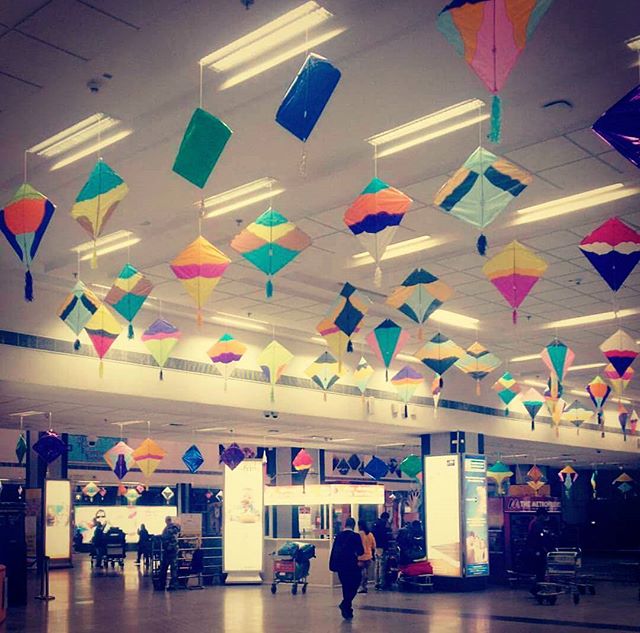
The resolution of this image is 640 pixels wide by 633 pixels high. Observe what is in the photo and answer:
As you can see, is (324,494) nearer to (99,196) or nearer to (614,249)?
(614,249)

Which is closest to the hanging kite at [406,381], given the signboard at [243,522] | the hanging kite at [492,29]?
the signboard at [243,522]

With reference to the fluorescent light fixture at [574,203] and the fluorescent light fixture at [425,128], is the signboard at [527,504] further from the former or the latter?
the fluorescent light fixture at [425,128]

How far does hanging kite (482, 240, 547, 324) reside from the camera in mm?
8219

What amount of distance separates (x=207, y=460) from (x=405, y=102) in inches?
1111

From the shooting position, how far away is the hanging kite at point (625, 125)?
5.20 meters

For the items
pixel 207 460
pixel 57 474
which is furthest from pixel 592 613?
pixel 207 460

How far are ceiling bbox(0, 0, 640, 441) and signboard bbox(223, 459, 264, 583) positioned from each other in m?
8.03

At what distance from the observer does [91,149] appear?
7418mm

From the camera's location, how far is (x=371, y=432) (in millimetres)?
19281

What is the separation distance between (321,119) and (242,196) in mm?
2069

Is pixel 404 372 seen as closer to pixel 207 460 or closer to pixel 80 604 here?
pixel 80 604

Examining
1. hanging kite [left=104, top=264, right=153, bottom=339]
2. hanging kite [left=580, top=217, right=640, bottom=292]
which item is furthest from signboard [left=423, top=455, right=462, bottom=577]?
hanging kite [left=580, top=217, right=640, bottom=292]

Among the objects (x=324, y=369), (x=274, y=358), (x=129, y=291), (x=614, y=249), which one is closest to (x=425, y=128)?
(x=614, y=249)

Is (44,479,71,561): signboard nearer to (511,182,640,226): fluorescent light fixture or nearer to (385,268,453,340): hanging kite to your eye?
(385,268,453,340): hanging kite
